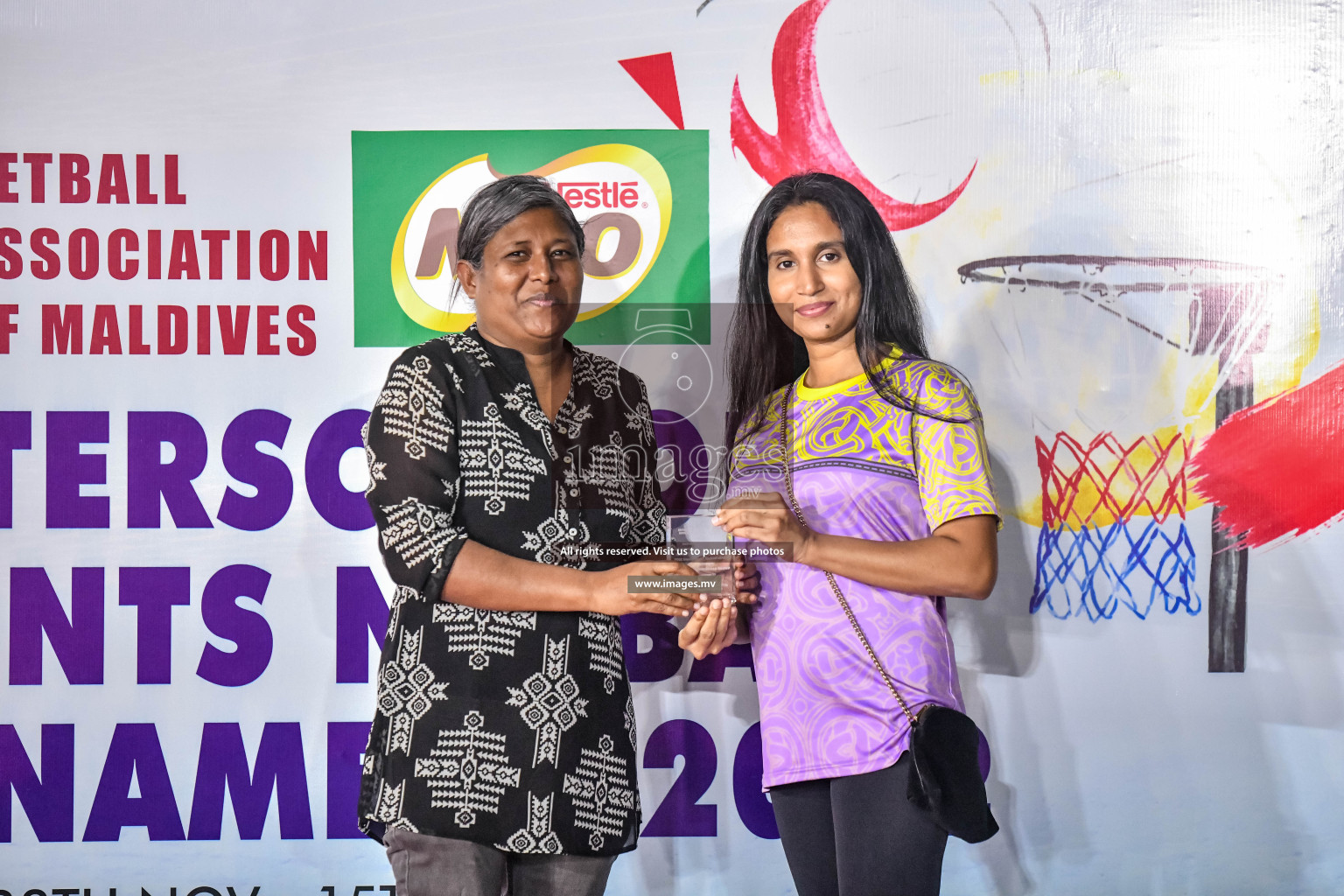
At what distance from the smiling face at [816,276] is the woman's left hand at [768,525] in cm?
35

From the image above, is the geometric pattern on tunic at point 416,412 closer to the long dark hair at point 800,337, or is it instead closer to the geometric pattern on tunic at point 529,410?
the geometric pattern on tunic at point 529,410

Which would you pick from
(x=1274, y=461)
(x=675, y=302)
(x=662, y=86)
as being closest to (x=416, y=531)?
(x=675, y=302)

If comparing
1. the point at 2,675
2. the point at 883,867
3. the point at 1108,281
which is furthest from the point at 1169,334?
the point at 2,675

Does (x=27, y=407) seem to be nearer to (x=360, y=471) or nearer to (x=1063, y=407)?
(x=360, y=471)

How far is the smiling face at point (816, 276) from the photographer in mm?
1798

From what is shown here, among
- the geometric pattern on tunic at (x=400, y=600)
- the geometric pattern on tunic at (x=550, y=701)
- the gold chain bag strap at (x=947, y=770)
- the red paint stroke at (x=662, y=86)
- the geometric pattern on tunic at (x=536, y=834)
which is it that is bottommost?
the geometric pattern on tunic at (x=536, y=834)

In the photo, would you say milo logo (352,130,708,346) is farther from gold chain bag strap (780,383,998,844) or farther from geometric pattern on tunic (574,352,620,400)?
gold chain bag strap (780,383,998,844)

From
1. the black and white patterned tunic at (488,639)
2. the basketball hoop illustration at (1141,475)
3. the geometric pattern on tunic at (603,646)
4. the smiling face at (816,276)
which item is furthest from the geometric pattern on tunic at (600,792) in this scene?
the basketball hoop illustration at (1141,475)

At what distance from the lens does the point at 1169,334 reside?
99.9 inches

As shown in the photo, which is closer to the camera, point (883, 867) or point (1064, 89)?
point (883, 867)

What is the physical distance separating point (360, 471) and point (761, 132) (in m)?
1.28

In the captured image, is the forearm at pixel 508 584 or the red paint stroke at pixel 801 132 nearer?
the forearm at pixel 508 584

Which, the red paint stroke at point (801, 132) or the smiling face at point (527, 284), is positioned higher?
the red paint stroke at point (801, 132)

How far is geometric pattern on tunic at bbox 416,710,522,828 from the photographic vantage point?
5.36ft
